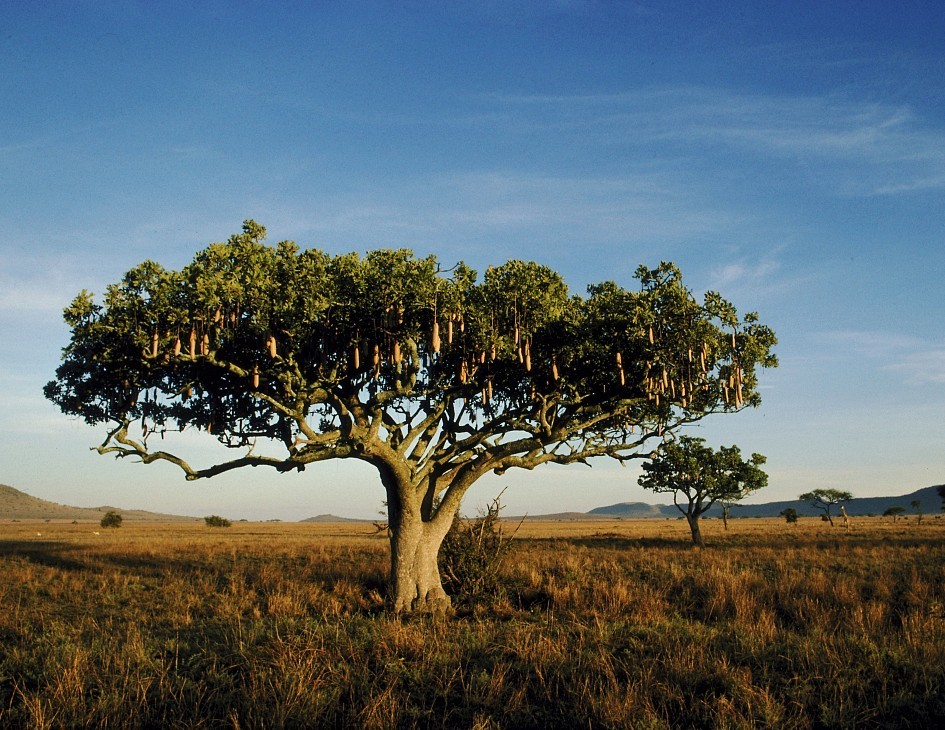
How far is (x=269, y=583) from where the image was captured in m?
24.2

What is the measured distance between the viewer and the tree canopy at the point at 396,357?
17.4 metres

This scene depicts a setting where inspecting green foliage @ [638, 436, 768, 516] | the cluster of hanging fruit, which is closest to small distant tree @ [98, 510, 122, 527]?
green foliage @ [638, 436, 768, 516]

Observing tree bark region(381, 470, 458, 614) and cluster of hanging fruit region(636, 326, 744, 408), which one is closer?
cluster of hanging fruit region(636, 326, 744, 408)

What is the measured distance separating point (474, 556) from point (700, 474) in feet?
134

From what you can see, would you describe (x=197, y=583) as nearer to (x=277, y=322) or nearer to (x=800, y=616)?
(x=277, y=322)

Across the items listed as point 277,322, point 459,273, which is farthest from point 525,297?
point 277,322

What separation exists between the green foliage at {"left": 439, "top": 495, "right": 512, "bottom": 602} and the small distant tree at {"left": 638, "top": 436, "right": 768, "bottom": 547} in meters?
36.4

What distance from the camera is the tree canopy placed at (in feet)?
57.2

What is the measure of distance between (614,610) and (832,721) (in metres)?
9.28

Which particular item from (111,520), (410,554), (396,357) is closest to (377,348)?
(396,357)

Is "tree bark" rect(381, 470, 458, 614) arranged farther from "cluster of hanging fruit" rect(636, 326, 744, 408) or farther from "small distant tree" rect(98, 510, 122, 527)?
"small distant tree" rect(98, 510, 122, 527)

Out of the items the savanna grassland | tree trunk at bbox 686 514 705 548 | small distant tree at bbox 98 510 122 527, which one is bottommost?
small distant tree at bbox 98 510 122 527

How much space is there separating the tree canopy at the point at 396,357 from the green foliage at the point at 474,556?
2296 mm

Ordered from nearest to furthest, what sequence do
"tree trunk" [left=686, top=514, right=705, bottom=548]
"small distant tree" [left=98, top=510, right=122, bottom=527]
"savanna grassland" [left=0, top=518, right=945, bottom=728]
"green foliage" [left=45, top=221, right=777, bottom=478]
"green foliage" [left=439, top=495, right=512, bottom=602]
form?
1. "savanna grassland" [left=0, top=518, right=945, bottom=728]
2. "green foliage" [left=45, top=221, right=777, bottom=478]
3. "green foliage" [left=439, top=495, right=512, bottom=602]
4. "tree trunk" [left=686, top=514, right=705, bottom=548]
5. "small distant tree" [left=98, top=510, right=122, bottom=527]
